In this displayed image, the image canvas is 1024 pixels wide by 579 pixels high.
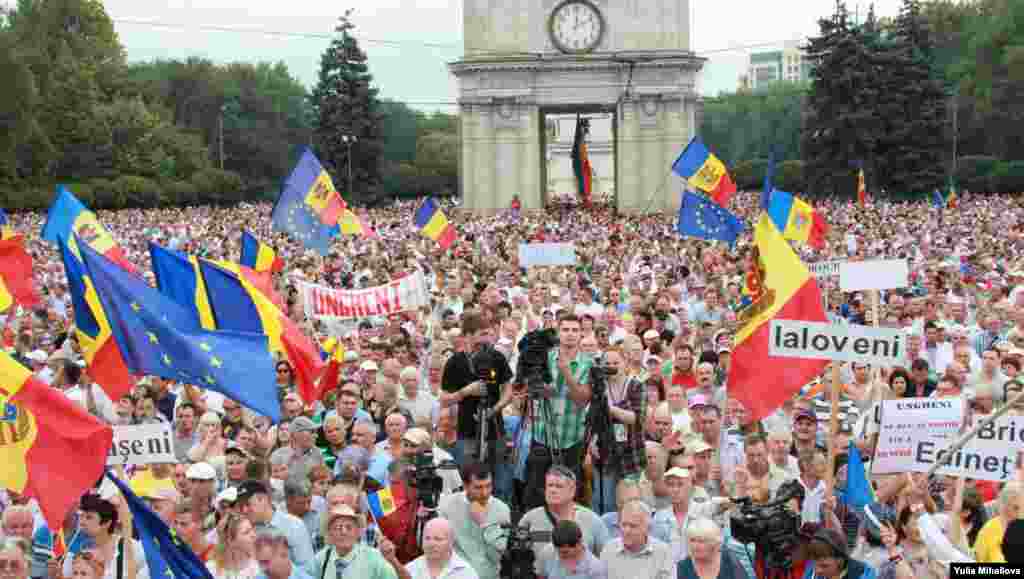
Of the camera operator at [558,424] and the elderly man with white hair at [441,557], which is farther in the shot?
the camera operator at [558,424]

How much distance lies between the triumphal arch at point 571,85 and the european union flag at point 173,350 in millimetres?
55148

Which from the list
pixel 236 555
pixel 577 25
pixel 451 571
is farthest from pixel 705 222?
pixel 577 25

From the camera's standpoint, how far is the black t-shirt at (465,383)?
13156mm

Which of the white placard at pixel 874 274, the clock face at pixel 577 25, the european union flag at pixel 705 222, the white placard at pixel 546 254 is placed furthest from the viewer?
the clock face at pixel 577 25

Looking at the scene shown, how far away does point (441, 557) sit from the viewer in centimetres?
917

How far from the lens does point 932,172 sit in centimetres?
7306

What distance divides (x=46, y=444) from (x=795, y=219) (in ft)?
59.3

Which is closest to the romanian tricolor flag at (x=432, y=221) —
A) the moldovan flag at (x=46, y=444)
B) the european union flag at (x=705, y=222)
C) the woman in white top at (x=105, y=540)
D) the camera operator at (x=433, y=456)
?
the european union flag at (x=705, y=222)

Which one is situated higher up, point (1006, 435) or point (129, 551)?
point (1006, 435)

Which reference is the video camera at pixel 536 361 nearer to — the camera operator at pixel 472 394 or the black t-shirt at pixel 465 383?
the camera operator at pixel 472 394

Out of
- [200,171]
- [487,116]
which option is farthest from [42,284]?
[200,171]

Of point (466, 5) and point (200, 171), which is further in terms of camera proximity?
point (200, 171)

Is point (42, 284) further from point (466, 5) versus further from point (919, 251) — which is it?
point (466, 5)

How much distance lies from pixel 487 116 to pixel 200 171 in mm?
25489
